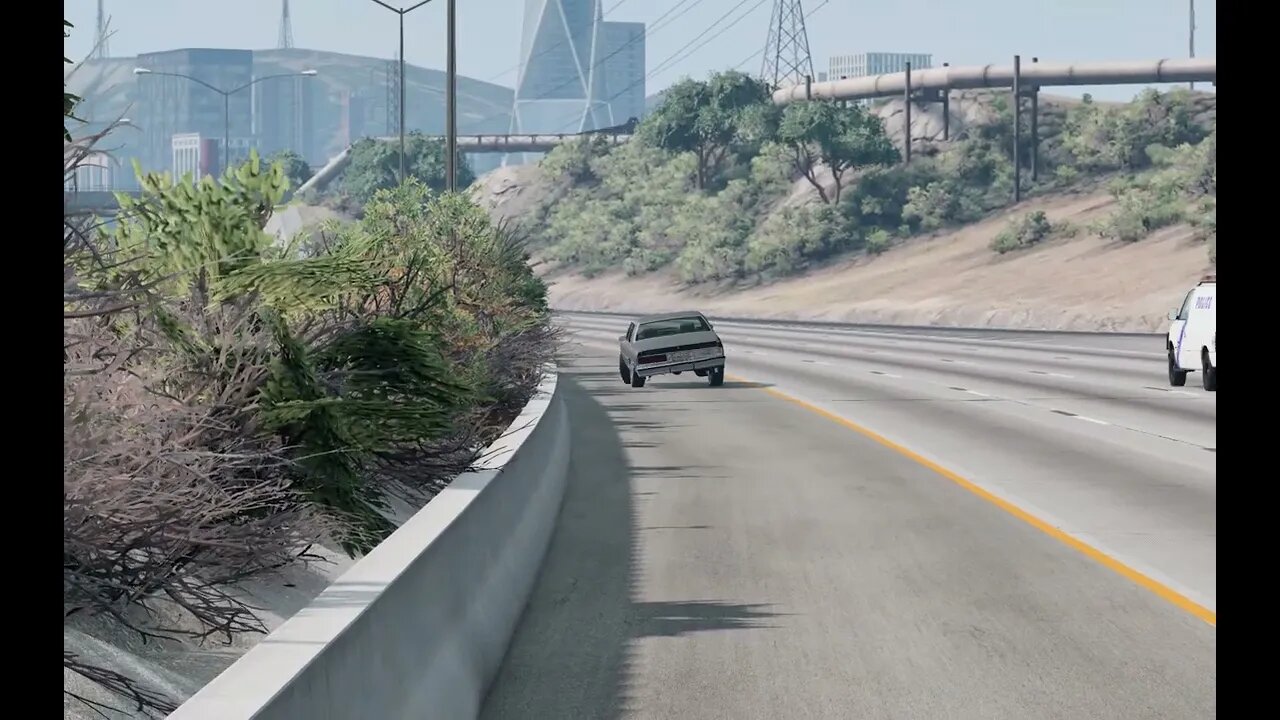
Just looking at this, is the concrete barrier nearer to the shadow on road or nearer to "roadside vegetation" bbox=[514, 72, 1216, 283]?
the shadow on road

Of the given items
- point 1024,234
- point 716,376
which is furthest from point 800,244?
point 716,376

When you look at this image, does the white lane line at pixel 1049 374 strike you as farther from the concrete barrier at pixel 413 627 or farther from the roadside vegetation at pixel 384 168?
the roadside vegetation at pixel 384 168

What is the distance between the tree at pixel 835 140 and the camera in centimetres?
12569

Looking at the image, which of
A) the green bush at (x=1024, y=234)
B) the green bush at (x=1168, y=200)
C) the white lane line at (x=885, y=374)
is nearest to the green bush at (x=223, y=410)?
the white lane line at (x=885, y=374)

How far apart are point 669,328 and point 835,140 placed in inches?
3479

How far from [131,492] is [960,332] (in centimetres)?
6692

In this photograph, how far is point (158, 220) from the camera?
11641 millimetres

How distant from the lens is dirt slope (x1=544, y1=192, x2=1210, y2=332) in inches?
3196

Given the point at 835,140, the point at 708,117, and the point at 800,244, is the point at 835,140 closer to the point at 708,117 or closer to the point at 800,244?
the point at 800,244

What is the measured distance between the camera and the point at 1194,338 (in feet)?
117

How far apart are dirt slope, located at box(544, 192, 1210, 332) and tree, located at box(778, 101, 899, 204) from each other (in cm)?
1214

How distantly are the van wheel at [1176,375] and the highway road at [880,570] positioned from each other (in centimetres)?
545

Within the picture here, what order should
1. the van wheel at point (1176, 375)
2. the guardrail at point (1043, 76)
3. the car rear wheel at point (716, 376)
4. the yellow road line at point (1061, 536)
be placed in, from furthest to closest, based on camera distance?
the guardrail at point (1043, 76), the car rear wheel at point (716, 376), the van wheel at point (1176, 375), the yellow road line at point (1061, 536)

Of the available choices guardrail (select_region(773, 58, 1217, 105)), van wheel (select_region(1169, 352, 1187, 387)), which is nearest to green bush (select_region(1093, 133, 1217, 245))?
guardrail (select_region(773, 58, 1217, 105))
